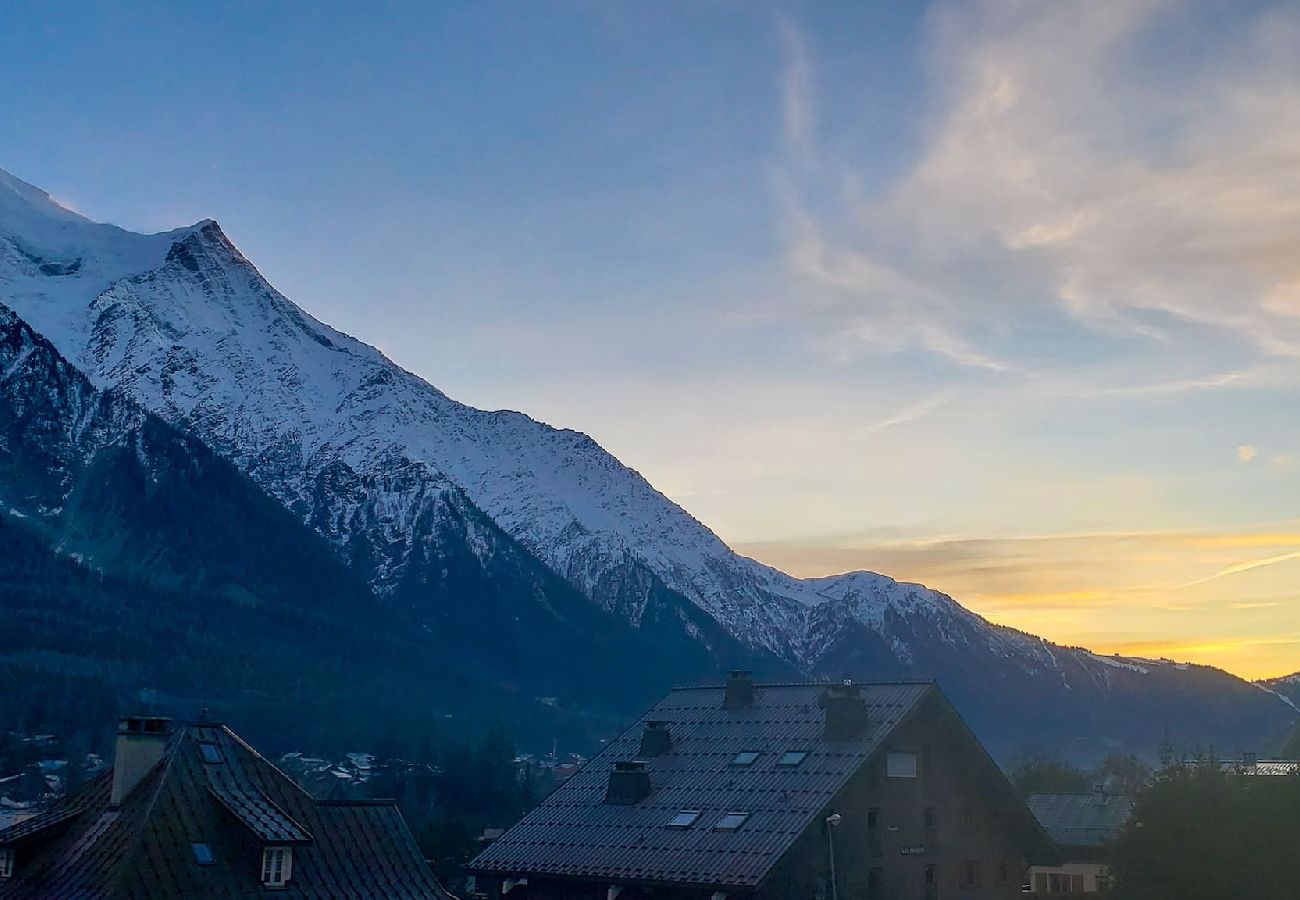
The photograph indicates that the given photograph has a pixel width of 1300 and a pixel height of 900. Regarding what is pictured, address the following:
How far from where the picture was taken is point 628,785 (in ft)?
167

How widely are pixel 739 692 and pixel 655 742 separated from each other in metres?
3.74

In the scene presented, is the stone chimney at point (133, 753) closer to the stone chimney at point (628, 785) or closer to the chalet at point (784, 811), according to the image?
the chalet at point (784, 811)

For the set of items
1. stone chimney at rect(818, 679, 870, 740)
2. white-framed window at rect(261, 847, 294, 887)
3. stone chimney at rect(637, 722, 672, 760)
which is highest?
stone chimney at rect(818, 679, 870, 740)

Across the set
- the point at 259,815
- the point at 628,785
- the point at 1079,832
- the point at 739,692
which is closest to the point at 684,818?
the point at 628,785

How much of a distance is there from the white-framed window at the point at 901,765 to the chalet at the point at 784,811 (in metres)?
0.06

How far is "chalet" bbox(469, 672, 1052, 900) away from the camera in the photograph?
45625 millimetres

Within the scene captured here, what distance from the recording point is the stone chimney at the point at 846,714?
163 feet

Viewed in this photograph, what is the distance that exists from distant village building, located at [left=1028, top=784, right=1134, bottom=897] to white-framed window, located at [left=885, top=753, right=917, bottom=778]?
782 inches

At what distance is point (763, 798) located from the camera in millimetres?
47562

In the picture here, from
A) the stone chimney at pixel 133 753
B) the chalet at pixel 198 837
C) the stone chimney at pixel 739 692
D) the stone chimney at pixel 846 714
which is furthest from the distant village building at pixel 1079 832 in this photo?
the stone chimney at pixel 133 753

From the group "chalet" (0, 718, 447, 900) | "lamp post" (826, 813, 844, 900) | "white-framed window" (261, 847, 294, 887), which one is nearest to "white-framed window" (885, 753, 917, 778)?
"lamp post" (826, 813, 844, 900)

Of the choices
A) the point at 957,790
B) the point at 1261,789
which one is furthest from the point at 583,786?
the point at 1261,789

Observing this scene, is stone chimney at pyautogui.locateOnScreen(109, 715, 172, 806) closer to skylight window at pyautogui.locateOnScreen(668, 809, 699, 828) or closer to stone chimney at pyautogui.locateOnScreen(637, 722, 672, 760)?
skylight window at pyautogui.locateOnScreen(668, 809, 699, 828)

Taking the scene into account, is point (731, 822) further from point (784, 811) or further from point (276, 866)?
point (276, 866)
